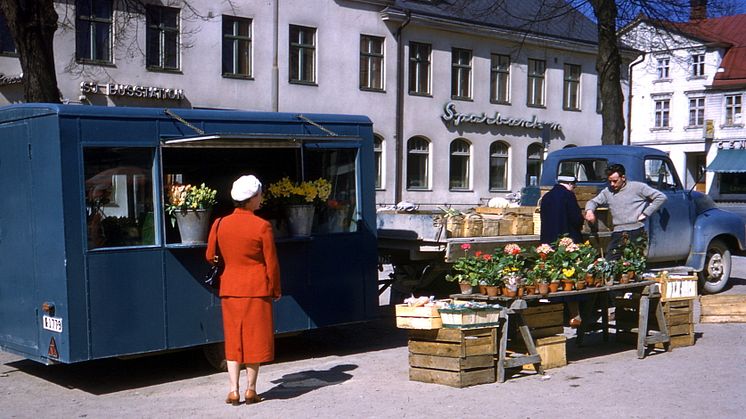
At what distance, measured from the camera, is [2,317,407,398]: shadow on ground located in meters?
8.66

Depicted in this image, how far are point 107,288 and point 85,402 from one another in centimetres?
96

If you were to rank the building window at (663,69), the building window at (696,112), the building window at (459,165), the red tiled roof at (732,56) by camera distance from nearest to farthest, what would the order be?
the building window at (459,165) < the red tiled roof at (732,56) < the building window at (696,112) < the building window at (663,69)

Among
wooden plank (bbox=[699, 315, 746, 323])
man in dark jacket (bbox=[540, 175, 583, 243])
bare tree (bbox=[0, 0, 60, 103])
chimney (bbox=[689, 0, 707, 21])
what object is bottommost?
wooden plank (bbox=[699, 315, 746, 323])

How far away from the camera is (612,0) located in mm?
19109

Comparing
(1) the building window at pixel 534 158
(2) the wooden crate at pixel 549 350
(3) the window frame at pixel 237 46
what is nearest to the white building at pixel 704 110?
(1) the building window at pixel 534 158

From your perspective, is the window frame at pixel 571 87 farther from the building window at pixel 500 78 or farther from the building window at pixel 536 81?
the building window at pixel 500 78

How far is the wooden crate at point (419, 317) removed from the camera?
318 inches

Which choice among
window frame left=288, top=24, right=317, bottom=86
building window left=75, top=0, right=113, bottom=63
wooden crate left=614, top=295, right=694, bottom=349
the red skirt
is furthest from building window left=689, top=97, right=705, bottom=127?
the red skirt

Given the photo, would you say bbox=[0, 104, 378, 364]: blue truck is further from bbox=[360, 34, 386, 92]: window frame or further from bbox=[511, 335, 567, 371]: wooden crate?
bbox=[360, 34, 386, 92]: window frame

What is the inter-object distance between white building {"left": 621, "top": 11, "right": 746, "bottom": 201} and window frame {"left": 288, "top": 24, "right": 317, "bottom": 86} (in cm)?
3039

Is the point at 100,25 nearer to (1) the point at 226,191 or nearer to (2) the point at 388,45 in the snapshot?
(2) the point at 388,45

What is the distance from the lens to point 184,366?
9.55 m

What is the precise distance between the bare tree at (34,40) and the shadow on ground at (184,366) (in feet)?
13.3

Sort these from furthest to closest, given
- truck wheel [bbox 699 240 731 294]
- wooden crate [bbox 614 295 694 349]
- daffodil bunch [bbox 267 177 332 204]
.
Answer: truck wheel [bbox 699 240 731 294], wooden crate [bbox 614 295 694 349], daffodil bunch [bbox 267 177 332 204]
